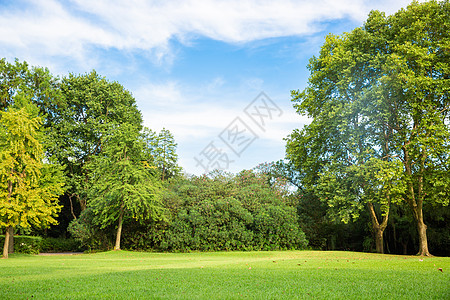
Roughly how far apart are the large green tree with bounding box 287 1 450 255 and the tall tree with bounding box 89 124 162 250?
34.6 feet

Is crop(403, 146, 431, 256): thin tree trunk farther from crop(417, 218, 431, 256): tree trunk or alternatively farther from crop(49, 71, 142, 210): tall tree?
crop(49, 71, 142, 210): tall tree

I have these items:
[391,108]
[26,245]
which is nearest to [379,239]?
[391,108]

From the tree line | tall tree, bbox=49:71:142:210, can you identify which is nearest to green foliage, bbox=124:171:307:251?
the tree line

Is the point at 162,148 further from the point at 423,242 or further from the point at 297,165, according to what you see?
the point at 423,242

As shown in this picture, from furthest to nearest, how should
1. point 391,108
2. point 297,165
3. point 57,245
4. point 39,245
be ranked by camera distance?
point 57,245 → point 39,245 → point 297,165 → point 391,108

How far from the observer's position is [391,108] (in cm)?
1759

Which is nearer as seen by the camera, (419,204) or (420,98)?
(420,98)

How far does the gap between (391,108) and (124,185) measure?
16448 millimetres

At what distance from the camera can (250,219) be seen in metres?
21.2

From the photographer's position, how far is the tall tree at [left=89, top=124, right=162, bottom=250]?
20000 mm

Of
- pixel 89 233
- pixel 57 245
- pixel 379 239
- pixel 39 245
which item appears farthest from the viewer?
pixel 57 245

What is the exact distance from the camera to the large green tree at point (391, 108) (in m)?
16.3

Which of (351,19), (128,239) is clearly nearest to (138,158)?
(128,239)

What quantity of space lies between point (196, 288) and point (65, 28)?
1712 cm
